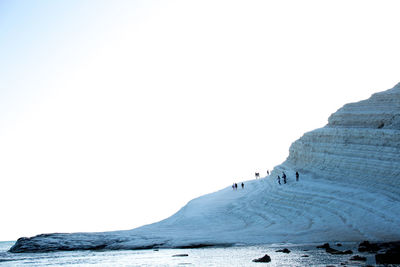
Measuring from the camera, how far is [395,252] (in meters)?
19.5

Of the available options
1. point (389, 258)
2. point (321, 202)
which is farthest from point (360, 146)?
point (389, 258)

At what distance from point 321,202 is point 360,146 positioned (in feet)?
21.7

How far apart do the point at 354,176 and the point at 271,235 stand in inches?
377

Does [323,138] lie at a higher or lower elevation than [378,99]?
lower

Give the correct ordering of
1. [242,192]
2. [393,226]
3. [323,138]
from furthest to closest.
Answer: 1. [242,192]
2. [323,138]
3. [393,226]

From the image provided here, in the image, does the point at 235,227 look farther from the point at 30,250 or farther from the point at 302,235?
the point at 30,250

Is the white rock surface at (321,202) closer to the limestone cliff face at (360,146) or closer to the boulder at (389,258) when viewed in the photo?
the limestone cliff face at (360,146)

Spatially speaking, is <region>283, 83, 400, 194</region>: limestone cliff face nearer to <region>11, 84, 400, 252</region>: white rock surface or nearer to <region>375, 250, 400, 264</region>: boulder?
<region>11, 84, 400, 252</region>: white rock surface

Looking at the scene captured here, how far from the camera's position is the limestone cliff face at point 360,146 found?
120 feet

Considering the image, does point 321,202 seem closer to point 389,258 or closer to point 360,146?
point 360,146

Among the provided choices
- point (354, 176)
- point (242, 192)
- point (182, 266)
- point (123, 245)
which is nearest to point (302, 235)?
point (354, 176)

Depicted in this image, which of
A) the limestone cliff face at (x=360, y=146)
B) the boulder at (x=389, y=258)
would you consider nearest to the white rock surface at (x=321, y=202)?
the limestone cliff face at (x=360, y=146)

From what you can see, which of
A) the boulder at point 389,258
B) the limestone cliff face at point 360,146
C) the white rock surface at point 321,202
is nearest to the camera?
the boulder at point 389,258

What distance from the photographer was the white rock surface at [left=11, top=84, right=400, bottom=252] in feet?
109
